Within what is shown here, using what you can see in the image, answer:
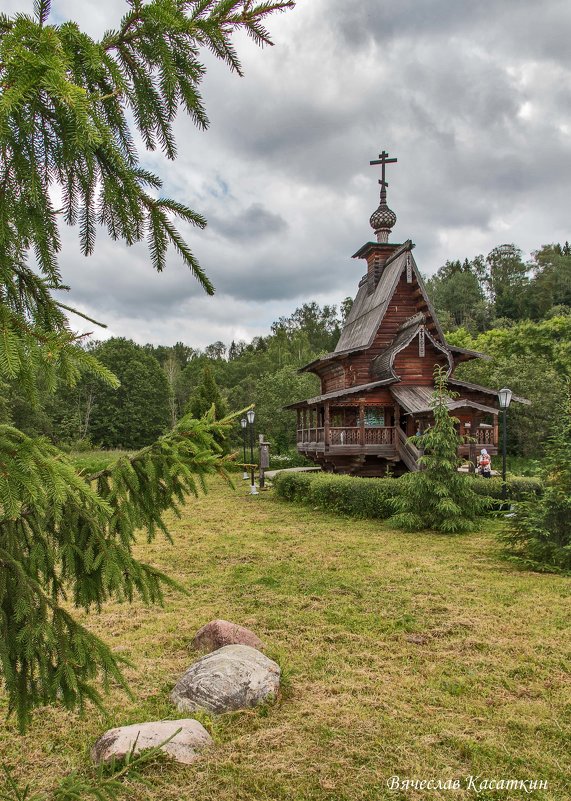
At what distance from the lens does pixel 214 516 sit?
14.5m

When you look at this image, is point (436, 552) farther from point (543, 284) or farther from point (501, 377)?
point (543, 284)

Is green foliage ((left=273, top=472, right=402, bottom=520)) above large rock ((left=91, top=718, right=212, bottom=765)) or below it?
above

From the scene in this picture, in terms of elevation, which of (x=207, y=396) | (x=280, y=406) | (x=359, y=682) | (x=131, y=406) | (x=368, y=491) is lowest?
(x=359, y=682)

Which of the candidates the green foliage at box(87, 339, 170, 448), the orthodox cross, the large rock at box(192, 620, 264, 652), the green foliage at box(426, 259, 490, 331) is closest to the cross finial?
the orthodox cross

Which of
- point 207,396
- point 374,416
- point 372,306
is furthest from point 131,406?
point 374,416

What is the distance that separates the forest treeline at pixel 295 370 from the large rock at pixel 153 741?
83.3 inches

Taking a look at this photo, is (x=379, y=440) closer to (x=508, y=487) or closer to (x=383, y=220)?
(x=508, y=487)

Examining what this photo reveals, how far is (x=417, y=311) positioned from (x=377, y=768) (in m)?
20.3

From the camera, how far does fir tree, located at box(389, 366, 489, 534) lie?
11.6 meters

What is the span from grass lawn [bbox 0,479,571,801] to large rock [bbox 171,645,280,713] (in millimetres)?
120

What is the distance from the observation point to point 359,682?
4570mm

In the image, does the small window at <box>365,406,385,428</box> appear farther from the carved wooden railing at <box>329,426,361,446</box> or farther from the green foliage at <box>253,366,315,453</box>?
the green foliage at <box>253,366,315,453</box>

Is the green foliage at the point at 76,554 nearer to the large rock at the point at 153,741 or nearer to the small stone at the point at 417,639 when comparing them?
the large rock at the point at 153,741

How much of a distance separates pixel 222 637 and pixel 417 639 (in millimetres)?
2065
